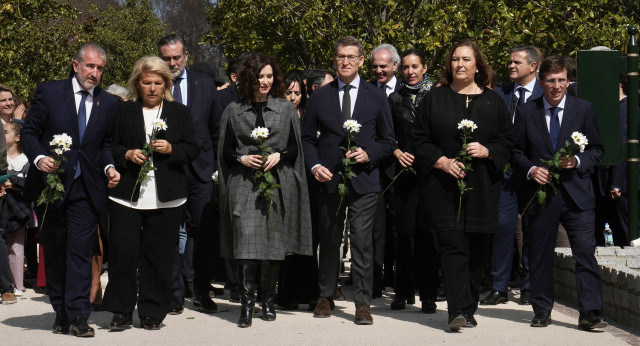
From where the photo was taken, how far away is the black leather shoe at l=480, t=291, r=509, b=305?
434 inches

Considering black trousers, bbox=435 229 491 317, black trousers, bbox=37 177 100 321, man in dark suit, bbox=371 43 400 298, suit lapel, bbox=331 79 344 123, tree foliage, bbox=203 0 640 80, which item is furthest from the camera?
tree foliage, bbox=203 0 640 80

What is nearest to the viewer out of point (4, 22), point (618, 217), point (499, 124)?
point (499, 124)

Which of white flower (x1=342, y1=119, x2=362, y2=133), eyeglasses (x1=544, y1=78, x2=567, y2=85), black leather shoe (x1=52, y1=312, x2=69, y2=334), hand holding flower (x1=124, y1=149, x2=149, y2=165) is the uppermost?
eyeglasses (x1=544, y1=78, x2=567, y2=85)

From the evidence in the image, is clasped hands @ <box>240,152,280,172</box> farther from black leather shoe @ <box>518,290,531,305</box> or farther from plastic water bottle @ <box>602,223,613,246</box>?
plastic water bottle @ <box>602,223,613,246</box>

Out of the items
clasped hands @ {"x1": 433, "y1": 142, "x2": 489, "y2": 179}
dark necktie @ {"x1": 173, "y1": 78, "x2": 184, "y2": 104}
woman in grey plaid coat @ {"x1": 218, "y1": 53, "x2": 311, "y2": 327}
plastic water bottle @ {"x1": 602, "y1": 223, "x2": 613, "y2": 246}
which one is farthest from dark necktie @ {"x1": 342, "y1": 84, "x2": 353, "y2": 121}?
plastic water bottle @ {"x1": 602, "y1": 223, "x2": 613, "y2": 246}

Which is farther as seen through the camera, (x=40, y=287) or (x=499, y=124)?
(x=40, y=287)

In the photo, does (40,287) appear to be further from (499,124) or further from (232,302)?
(499,124)

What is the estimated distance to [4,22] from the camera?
20672mm

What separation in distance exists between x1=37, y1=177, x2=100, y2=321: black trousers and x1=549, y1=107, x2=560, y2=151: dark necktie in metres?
3.78

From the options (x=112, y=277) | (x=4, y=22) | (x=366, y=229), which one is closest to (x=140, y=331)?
(x=112, y=277)

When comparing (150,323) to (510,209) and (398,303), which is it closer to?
(398,303)

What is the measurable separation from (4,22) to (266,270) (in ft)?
40.6

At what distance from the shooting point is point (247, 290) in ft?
31.7

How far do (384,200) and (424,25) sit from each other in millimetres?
12357
